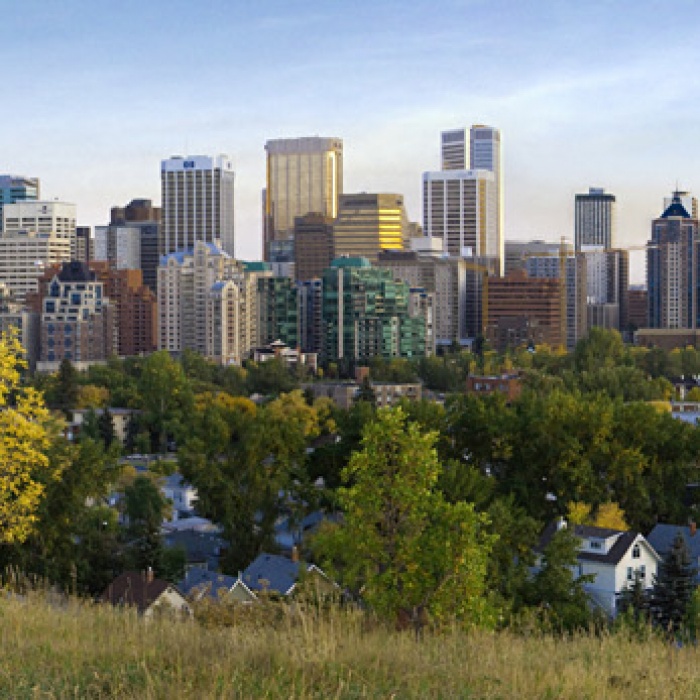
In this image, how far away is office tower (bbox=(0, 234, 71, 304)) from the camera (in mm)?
165750

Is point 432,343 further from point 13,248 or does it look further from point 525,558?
point 525,558

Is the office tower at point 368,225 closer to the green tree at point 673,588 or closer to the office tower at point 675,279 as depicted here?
the office tower at point 675,279

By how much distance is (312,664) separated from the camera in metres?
7.41

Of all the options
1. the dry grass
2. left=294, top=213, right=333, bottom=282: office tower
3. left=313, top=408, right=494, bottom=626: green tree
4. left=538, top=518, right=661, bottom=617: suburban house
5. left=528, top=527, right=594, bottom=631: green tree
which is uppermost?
left=294, top=213, right=333, bottom=282: office tower

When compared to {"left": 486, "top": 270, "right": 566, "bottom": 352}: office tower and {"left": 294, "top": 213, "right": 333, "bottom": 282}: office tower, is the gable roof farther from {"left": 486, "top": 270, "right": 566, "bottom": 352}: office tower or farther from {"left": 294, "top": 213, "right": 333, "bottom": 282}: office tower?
{"left": 294, "top": 213, "right": 333, "bottom": 282}: office tower

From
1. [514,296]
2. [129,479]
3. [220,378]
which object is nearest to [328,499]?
[129,479]

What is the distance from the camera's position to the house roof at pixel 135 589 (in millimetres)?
22327

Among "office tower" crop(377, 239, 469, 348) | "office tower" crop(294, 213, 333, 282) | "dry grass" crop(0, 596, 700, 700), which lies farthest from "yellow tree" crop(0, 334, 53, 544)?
"office tower" crop(294, 213, 333, 282)

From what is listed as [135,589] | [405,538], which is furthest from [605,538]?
[405,538]

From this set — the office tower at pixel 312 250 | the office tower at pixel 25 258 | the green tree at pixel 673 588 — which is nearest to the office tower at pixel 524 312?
the office tower at pixel 312 250

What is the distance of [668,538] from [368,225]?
153m

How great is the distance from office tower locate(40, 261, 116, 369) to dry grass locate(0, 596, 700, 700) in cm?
11902

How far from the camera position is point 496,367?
108m

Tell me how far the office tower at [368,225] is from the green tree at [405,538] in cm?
16502
